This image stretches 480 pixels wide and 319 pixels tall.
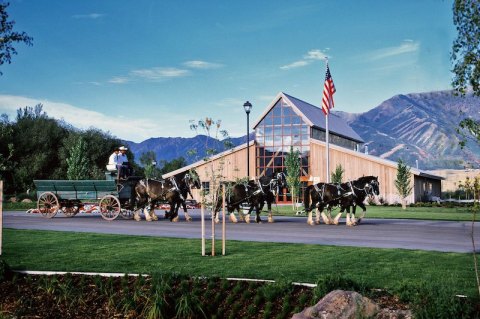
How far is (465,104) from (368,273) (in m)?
5.14

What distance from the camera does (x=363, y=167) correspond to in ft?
158

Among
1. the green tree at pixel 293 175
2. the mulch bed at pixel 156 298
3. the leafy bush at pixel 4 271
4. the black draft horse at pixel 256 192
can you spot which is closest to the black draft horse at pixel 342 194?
the black draft horse at pixel 256 192

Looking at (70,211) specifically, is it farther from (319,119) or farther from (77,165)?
(319,119)

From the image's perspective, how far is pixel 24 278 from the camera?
30.2 feet

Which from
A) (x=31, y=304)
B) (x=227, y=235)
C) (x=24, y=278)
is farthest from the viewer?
(x=227, y=235)

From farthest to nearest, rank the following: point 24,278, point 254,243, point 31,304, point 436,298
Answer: point 254,243 < point 24,278 < point 31,304 < point 436,298

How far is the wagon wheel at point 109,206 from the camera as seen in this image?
23.1 metres

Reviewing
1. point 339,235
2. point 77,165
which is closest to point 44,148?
point 77,165

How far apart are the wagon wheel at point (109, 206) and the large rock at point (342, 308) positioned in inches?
694

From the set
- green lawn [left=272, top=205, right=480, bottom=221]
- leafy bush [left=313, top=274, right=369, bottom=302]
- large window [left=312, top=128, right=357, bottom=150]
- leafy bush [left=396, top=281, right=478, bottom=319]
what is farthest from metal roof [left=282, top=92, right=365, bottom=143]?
leafy bush [left=396, top=281, right=478, bottom=319]

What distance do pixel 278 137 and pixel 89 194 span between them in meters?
31.4

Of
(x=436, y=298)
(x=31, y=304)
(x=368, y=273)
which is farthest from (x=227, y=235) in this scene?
(x=436, y=298)

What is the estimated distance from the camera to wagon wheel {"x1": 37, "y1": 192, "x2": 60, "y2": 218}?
78.9 feet

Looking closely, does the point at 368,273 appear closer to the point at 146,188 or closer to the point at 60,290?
the point at 60,290
